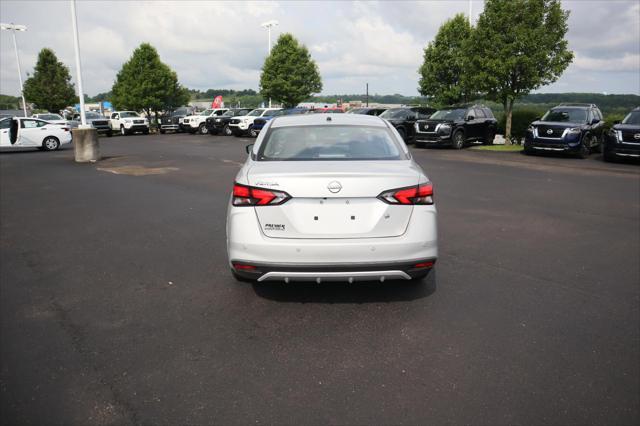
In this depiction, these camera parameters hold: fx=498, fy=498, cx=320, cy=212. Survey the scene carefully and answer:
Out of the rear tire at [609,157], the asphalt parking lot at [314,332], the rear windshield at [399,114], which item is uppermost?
the rear windshield at [399,114]

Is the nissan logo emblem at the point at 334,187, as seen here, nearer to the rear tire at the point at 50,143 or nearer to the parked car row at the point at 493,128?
the parked car row at the point at 493,128

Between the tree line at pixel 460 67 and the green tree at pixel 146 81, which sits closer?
the tree line at pixel 460 67

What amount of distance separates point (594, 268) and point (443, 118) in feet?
58.8

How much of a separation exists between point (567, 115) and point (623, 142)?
10.1 ft

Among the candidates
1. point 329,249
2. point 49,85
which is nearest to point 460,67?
point 329,249

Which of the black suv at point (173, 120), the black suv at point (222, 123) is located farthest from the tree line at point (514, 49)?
the black suv at point (173, 120)

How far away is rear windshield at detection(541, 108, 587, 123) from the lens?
747 inches

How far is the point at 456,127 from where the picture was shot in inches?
862

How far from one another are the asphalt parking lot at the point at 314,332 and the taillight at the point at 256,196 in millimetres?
992

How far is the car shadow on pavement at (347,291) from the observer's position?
15.2ft

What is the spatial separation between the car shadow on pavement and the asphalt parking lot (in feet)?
0.08

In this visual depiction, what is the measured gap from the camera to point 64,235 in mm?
7070

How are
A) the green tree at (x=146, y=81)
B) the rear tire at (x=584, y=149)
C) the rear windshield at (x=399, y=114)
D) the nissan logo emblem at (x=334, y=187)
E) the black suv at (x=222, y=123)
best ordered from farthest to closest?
the green tree at (x=146, y=81) < the black suv at (x=222, y=123) < the rear windshield at (x=399, y=114) < the rear tire at (x=584, y=149) < the nissan logo emblem at (x=334, y=187)

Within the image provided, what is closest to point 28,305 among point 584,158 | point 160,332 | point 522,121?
point 160,332
